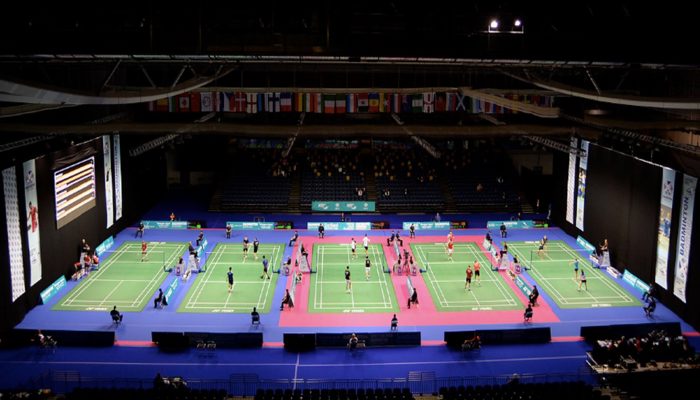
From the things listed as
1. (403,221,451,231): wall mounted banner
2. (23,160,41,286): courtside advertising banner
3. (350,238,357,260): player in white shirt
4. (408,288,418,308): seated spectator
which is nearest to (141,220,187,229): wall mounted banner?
(350,238,357,260): player in white shirt

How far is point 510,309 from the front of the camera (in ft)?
98.3

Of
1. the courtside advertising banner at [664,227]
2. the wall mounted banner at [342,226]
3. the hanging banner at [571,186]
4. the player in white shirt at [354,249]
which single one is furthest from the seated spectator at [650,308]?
the wall mounted banner at [342,226]

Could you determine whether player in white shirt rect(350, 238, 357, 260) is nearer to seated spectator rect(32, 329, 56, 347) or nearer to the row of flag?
the row of flag

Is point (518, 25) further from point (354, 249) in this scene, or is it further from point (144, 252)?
point (144, 252)

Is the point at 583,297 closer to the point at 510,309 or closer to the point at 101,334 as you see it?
the point at 510,309

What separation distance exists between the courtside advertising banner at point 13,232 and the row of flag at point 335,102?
18615 millimetres

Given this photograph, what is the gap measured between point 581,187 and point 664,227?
10.2 metres

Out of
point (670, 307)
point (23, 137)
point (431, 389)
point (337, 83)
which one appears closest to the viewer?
point (431, 389)

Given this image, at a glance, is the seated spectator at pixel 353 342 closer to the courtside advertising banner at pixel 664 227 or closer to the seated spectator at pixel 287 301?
the seated spectator at pixel 287 301

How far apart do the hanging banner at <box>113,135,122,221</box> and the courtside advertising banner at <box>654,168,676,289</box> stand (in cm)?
3124

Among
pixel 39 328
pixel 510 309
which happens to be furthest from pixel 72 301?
pixel 510 309

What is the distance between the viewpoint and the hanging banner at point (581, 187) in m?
40.0

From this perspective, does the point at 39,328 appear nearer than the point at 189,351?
No

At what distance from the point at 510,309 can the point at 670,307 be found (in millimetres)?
7302
